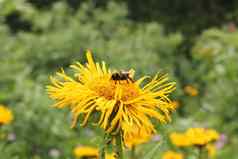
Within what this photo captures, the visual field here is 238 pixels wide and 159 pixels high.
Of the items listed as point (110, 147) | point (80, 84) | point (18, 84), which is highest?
point (18, 84)

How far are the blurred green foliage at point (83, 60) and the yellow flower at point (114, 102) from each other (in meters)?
1.45

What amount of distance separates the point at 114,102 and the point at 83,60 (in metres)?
4.43

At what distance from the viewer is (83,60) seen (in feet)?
20.0

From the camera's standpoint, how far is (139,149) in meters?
3.81

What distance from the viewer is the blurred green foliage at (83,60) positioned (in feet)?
14.3

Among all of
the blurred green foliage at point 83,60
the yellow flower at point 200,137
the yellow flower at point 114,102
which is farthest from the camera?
the blurred green foliage at point 83,60

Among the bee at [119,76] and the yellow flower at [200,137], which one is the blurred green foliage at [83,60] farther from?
the bee at [119,76]

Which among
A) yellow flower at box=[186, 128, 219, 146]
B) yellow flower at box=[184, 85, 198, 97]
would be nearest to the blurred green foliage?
yellow flower at box=[184, 85, 198, 97]

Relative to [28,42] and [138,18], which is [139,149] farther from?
[138,18]

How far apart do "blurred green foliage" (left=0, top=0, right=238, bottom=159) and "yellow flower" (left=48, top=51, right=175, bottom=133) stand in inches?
57.2

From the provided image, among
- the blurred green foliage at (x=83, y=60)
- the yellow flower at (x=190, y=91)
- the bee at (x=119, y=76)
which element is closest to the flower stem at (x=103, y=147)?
the bee at (x=119, y=76)

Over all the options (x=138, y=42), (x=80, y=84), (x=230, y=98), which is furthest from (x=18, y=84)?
(x=80, y=84)

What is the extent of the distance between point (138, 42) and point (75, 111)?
517cm

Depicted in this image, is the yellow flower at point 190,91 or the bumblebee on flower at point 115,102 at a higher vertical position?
the yellow flower at point 190,91
